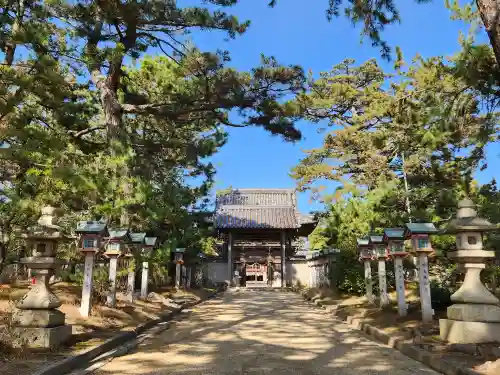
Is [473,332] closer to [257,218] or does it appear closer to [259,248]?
[259,248]

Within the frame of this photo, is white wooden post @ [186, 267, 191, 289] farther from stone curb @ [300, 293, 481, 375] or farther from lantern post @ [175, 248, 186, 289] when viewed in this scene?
stone curb @ [300, 293, 481, 375]

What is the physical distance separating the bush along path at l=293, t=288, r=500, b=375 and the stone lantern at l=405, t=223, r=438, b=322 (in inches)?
12.8

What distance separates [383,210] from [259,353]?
10.8 m

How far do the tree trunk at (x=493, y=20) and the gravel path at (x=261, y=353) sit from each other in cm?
421

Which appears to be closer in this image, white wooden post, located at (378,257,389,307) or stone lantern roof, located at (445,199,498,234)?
stone lantern roof, located at (445,199,498,234)

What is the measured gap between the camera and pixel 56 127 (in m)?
11.9

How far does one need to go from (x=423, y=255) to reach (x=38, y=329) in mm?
7485

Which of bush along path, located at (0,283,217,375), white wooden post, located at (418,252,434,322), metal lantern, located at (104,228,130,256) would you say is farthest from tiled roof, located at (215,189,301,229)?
white wooden post, located at (418,252,434,322)

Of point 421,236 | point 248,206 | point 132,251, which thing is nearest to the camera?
point 421,236

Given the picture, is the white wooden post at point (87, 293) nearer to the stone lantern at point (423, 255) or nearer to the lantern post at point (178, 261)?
the stone lantern at point (423, 255)

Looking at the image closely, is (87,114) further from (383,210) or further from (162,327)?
(383,210)

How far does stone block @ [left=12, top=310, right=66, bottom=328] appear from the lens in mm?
6188

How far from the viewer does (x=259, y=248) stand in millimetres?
31453

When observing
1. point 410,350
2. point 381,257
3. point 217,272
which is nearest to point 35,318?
point 410,350
